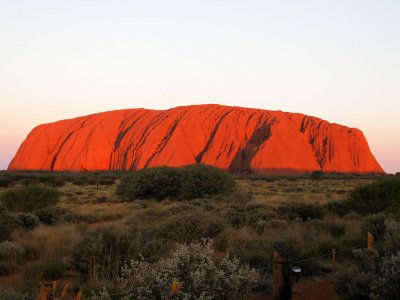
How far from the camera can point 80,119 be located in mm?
84500

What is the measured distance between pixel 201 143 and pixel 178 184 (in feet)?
147

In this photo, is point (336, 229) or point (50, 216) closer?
point (336, 229)

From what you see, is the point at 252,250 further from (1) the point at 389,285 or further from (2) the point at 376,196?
(2) the point at 376,196

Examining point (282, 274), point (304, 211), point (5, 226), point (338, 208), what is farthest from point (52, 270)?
point (338, 208)

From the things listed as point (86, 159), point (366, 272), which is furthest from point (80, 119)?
point (366, 272)

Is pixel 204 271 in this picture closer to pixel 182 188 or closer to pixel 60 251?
pixel 60 251

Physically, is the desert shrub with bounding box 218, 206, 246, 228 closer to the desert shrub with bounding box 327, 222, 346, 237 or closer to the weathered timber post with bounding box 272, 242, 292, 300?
the desert shrub with bounding box 327, 222, 346, 237

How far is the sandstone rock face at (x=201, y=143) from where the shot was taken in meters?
65.3

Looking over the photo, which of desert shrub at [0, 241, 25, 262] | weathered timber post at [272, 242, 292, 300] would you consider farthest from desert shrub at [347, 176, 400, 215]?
desert shrub at [0, 241, 25, 262]

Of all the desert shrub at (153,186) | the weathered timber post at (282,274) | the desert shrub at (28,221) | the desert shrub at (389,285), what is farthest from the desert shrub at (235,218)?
the desert shrub at (153,186)

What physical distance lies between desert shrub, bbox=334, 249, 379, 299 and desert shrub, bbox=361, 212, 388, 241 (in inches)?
124

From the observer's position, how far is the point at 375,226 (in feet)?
31.0

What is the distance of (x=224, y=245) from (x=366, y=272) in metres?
3.44

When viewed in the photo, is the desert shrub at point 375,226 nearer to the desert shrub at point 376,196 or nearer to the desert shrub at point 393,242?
the desert shrub at point 393,242
